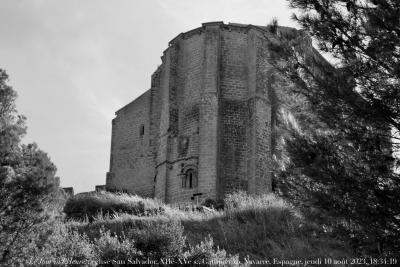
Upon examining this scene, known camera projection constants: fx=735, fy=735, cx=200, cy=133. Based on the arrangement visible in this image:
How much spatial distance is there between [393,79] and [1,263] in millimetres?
6773

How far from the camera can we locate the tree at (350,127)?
31.1ft

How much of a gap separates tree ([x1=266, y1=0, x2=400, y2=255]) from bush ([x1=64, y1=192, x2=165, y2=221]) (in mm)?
11781

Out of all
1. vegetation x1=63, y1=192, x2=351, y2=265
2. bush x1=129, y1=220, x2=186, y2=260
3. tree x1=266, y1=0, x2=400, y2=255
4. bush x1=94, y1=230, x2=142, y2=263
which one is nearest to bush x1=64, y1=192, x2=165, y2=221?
vegetation x1=63, y1=192, x2=351, y2=265

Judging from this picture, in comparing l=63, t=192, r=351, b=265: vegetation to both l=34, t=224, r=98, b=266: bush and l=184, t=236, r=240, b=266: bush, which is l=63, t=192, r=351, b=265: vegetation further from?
l=34, t=224, r=98, b=266: bush

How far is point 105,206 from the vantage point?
2323cm

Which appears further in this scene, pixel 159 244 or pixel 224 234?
pixel 224 234

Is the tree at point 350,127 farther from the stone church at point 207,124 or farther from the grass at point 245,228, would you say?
the stone church at point 207,124

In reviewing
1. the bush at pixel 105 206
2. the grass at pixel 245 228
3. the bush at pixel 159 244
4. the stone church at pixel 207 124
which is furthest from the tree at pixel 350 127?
the stone church at pixel 207 124

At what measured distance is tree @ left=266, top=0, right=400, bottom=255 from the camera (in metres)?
9.48

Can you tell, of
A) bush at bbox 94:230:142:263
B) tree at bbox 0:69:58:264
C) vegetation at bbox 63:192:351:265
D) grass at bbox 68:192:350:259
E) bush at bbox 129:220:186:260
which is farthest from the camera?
grass at bbox 68:192:350:259

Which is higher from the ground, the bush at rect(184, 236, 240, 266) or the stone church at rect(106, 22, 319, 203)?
the stone church at rect(106, 22, 319, 203)

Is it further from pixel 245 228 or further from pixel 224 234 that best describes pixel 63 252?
pixel 245 228

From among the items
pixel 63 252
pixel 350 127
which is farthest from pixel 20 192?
pixel 350 127

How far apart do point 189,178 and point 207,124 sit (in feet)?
8.07
